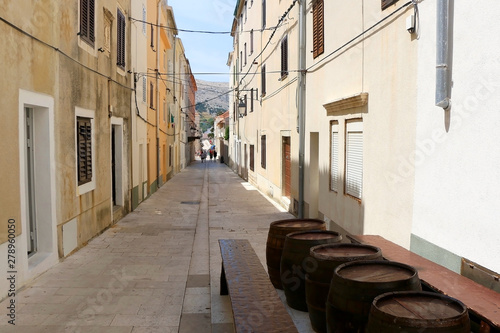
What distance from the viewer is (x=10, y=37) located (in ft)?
18.6

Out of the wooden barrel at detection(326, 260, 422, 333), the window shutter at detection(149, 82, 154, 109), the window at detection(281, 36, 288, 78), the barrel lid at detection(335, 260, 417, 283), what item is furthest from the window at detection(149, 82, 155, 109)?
the wooden barrel at detection(326, 260, 422, 333)

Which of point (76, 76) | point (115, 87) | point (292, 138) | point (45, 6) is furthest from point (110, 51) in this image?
point (292, 138)

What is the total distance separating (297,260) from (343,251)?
71 centimetres

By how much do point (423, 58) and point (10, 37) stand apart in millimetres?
4761

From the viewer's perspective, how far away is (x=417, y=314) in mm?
2932

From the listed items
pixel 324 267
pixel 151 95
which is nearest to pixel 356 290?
pixel 324 267

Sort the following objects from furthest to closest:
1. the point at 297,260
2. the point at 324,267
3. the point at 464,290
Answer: the point at 297,260 < the point at 324,267 < the point at 464,290

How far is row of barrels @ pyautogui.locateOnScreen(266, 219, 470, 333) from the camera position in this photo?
2.88m

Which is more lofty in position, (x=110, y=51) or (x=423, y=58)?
(x=110, y=51)

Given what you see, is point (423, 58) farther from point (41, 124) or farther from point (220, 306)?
point (41, 124)

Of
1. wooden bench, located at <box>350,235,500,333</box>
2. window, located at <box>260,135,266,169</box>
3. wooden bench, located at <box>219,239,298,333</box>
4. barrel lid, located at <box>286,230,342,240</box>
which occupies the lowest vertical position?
wooden bench, located at <box>219,239,298,333</box>

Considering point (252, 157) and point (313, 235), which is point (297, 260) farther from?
point (252, 157)

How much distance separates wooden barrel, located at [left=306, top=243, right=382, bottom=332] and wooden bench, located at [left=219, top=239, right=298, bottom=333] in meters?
0.34

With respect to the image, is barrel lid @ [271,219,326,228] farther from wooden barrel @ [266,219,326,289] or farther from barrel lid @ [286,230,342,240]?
barrel lid @ [286,230,342,240]
